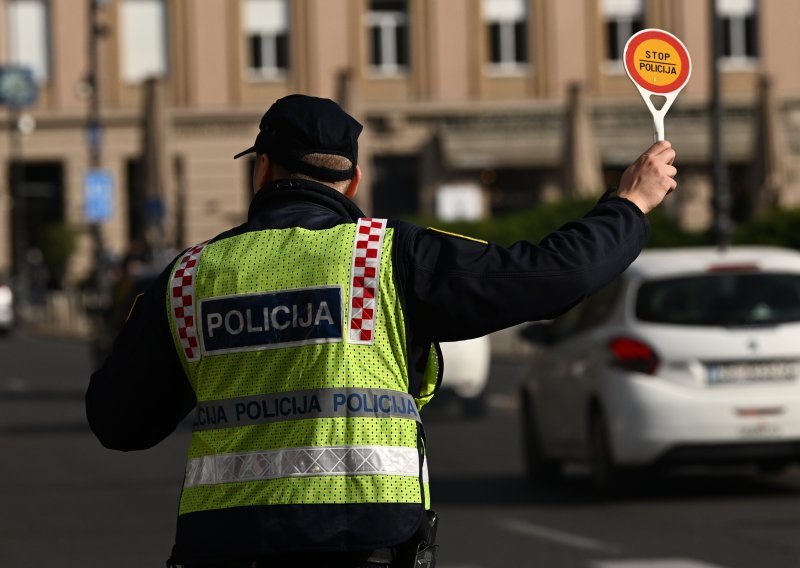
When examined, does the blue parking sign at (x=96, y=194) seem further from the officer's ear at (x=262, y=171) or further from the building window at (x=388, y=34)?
the officer's ear at (x=262, y=171)

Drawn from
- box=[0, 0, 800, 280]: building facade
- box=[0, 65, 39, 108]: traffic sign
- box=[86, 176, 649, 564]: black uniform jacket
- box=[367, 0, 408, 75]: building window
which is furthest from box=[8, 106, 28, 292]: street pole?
box=[86, 176, 649, 564]: black uniform jacket

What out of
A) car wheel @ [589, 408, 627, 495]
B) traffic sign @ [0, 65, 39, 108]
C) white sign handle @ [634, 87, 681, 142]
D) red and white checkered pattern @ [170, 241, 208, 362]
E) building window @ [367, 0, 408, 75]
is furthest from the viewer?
building window @ [367, 0, 408, 75]

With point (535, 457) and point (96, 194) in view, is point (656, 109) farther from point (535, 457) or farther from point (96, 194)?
point (96, 194)

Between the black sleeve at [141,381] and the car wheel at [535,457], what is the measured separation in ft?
34.3

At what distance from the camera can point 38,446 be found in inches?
759

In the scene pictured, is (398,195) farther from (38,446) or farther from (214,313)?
(214,313)

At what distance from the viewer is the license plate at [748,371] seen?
43.5ft

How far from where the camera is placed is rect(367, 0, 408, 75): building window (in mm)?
55125


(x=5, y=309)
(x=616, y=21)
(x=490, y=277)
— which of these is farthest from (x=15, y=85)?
(x=490, y=277)

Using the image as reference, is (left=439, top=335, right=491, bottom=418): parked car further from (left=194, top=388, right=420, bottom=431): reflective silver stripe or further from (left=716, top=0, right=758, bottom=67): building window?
(left=716, top=0, right=758, bottom=67): building window

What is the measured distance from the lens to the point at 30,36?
54844 millimetres

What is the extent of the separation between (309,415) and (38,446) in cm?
1525

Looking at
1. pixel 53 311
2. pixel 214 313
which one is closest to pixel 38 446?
pixel 214 313

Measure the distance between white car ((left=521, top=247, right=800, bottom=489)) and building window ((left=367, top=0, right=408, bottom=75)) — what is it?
4140 cm
